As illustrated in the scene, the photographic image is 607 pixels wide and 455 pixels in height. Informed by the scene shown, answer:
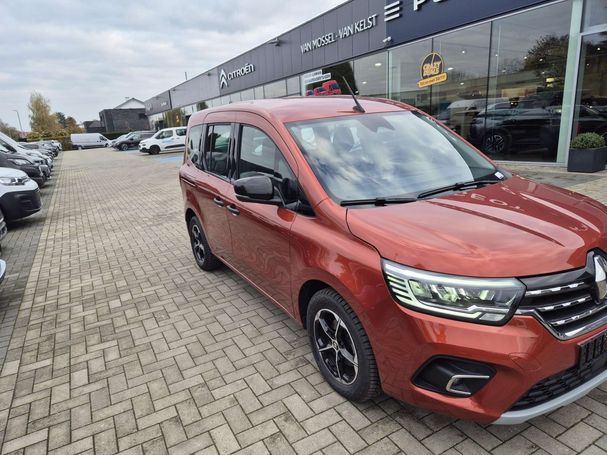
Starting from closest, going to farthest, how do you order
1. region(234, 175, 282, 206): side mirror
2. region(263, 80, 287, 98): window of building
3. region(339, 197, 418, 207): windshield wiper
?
region(339, 197, 418, 207): windshield wiper → region(234, 175, 282, 206): side mirror → region(263, 80, 287, 98): window of building

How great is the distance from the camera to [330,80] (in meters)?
17.8

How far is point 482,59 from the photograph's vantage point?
11.5 metres

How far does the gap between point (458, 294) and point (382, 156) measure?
4.35ft

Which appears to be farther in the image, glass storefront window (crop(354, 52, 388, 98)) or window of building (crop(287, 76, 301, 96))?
window of building (crop(287, 76, 301, 96))

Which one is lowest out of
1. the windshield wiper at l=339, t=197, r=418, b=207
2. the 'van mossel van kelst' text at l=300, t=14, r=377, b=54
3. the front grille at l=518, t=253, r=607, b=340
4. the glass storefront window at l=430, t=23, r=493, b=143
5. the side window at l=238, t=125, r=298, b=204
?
the front grille at l=518, t=253, r=607, b=340

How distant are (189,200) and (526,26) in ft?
32.9

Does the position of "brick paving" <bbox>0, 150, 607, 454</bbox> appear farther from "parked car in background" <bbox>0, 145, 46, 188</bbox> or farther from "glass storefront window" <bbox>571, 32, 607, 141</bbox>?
"glass storefront window" <bbox>571, 32, 607, 141</bbox>

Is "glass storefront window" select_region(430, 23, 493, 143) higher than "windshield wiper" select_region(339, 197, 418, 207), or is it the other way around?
"glass storefront window" select_region(430, 23, 493, 143)

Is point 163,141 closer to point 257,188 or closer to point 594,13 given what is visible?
point 594,13

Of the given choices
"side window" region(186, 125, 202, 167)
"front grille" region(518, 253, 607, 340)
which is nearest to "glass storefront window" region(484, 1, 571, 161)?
"side window" region(186, 125, 202, 167)

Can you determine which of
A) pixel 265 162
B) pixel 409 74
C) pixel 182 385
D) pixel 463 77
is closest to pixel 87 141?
pixel 409 74

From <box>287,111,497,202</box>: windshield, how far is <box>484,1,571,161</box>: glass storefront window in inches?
339

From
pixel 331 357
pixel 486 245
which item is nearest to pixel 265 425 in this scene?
pixel 331 357

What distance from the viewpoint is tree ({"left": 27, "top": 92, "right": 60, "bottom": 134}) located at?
232 ft
